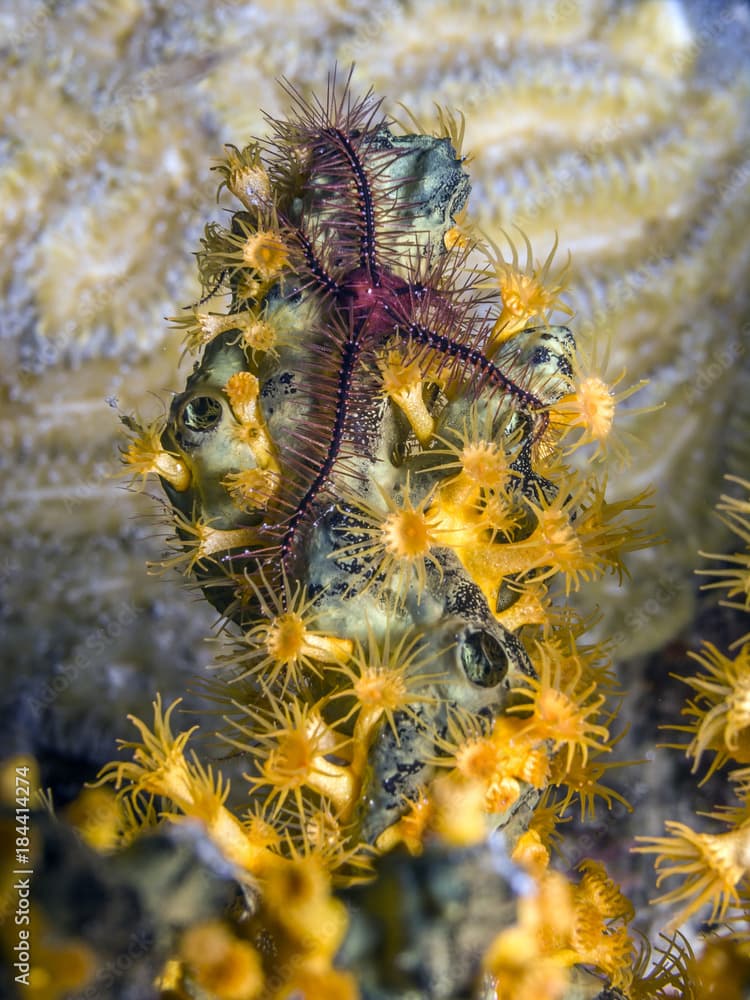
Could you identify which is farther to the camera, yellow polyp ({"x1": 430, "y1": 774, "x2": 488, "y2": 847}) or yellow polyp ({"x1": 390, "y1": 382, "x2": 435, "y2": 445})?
yellow polyp ({"x1": 390, "y1": 382, "x2": 435, "y2": 445})

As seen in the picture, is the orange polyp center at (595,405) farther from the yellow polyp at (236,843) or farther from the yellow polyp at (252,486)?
the yellow polyp at (236,843)

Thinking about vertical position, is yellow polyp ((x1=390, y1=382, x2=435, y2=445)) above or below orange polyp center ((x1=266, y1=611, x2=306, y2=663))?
above

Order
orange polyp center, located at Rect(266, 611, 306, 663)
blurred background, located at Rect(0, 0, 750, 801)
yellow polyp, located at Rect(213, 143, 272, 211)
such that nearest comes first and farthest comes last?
orange polyp center, located at Rect(266, 611, 306, 663), yellow polyp, located at Rect(213, 143, 272, 211), blurred background, located at Rect(0, 0, 750, 801)

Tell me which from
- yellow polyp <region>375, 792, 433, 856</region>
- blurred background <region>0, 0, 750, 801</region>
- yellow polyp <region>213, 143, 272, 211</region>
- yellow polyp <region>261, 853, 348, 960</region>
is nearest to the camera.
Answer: yellow polyp <region>261, 853, 348, 960</region>

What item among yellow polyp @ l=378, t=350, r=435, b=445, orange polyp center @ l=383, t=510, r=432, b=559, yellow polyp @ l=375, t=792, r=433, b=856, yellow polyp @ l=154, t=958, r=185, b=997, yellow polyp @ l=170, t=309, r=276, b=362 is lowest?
yellow polyp @ l=154, t=958, r=185, b=997

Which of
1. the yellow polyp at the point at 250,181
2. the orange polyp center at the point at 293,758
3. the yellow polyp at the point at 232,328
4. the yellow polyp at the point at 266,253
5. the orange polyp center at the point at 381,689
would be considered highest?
the yellow polyp at the point at 250,181

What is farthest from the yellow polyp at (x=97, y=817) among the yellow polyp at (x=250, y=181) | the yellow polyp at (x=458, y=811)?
the yellow polyp at (x=250, y=181)

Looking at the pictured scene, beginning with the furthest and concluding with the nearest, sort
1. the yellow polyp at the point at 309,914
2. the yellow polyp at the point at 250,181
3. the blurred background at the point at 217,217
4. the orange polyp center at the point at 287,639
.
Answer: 1. the blurred background at the point at 217,217
2. the yellow polyp at the point at 250,181
3. the orange polyp center at the point at 287,639
4. the yellow polyp at the point at 309,914

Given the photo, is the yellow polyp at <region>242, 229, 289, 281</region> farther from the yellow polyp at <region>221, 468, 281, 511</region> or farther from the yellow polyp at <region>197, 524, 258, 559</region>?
the yellow polyp at <region>197, 524, 258, 559</region>

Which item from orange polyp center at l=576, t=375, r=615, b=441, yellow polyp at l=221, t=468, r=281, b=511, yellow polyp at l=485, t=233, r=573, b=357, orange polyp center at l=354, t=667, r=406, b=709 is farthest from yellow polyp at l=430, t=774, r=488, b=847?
yellow polyp at l=485, t=233, r=573, b=357
